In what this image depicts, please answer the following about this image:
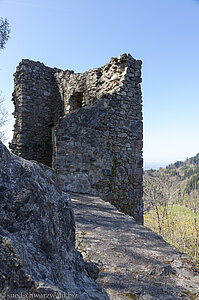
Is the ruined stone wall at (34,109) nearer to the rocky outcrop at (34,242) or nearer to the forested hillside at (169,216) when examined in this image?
the forested hillside at (169,216)

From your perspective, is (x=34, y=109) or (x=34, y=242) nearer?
(x=34, y=242)

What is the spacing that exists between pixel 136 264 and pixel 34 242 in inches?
43.9

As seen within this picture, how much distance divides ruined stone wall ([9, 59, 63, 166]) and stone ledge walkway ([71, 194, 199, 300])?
6.62m

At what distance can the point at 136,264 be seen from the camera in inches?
68.4

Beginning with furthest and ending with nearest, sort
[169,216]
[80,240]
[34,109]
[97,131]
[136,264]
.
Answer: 1. [169,216]
2. [34,109]
3. [97,131]
4. [80,240]
5. [136,264]

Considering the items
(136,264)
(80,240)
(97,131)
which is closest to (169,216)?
(97,131)

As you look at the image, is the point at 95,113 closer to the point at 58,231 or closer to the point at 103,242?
the point at 103,242

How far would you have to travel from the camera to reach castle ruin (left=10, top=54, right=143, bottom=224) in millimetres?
5016

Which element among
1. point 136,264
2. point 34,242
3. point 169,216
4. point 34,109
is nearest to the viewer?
point 34,242

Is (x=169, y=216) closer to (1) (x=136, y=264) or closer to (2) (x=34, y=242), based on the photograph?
(1) (x=136, y=264)

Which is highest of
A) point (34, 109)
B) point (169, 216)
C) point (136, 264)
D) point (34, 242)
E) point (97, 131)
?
point (34, 109)

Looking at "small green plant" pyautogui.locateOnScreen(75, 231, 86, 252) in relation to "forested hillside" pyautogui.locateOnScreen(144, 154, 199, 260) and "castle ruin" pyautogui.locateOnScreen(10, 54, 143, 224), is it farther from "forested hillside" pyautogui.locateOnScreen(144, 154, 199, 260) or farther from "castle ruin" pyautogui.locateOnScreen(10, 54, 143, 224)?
"forested hillside" pyautogui.locateOnScreen(144, 154, 199, 260)

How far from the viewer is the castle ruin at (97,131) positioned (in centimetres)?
502

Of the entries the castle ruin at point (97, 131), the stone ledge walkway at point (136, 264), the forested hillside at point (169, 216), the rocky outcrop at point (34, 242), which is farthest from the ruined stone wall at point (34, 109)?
the rocky outcrop at point (34, 242)
